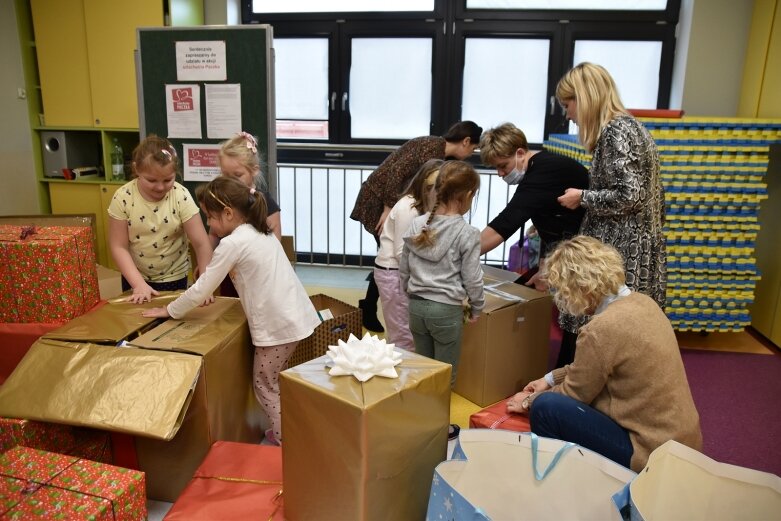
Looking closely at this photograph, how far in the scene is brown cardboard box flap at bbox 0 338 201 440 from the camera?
1.57 m

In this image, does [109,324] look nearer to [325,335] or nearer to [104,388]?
[104,388]

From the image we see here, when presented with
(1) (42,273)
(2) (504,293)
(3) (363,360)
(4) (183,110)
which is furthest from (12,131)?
(3) (363,360)

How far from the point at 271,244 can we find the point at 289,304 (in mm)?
217

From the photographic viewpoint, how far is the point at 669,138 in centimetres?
308

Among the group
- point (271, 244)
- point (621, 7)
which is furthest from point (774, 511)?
point (621, 7)

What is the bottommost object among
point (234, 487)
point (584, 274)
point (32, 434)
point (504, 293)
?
point (234, 487)

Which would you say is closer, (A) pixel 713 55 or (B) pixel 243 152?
(B) pixel 243 152

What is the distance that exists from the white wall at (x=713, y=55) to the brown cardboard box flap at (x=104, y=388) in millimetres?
3795

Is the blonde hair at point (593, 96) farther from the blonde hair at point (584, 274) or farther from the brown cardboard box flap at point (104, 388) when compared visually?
the brown cardboard box flap at point (104, 388)

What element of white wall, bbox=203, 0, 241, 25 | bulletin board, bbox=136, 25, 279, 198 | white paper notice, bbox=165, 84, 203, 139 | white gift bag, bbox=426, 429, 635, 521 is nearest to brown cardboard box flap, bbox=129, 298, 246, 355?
white gift bag, bbox=426, 429, 635, 521

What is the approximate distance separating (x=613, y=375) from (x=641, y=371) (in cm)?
10

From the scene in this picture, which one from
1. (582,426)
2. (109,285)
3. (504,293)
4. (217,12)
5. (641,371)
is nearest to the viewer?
(641,371)

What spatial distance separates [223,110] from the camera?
10.9 feet

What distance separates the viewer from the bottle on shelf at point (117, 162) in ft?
14.2
